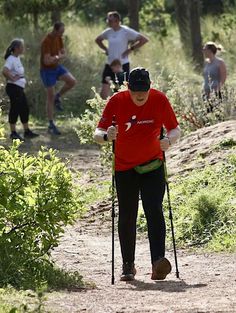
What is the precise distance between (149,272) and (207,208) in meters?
1.70

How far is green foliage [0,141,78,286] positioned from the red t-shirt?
22.7 inches

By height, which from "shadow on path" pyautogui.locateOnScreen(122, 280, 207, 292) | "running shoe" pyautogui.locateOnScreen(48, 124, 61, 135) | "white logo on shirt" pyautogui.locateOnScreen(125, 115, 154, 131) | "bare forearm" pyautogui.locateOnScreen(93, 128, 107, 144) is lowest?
"shadow on path" pyautogui.locateOnScreen(122, 280, 207, 292)

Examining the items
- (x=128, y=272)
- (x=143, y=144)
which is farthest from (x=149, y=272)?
(x=143, y=144)

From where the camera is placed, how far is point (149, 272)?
31.4ft

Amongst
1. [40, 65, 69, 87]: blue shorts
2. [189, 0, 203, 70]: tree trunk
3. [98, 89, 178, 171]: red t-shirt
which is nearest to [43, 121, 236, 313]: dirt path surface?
[98, 89, 178, 171]: red t-shirt

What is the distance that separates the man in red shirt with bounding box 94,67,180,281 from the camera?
8.92m

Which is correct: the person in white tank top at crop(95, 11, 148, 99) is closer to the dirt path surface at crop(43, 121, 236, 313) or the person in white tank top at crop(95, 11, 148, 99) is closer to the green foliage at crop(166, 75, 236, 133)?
the green foliage at crop(166, 75, 236, 133)

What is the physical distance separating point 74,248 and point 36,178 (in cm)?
218

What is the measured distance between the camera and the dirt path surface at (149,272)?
24.7ft

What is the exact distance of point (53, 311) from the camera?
716 cm

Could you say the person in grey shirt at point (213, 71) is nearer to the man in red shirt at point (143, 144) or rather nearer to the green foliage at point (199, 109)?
the green foliage at point (199, 109)

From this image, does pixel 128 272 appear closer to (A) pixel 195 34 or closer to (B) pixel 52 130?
(B) pixel 52 130

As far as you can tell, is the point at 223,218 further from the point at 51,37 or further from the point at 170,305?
the point at 51,37

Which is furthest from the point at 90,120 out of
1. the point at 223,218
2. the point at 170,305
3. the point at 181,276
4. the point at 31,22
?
the point at 31,22
